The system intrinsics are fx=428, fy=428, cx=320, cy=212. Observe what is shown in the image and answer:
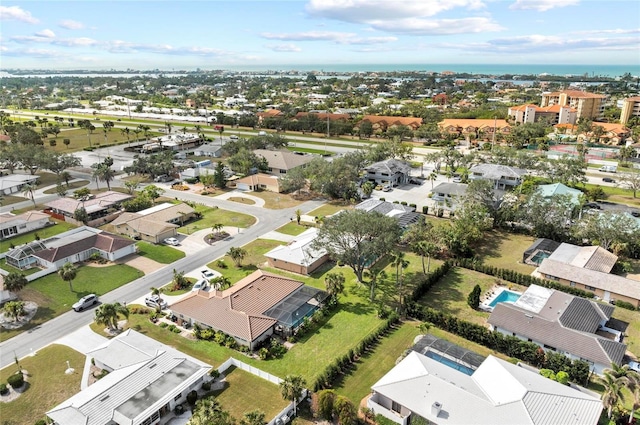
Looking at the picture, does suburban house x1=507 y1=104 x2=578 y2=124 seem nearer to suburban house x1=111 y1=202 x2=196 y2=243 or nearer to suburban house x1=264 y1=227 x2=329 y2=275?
suburban house x1=264 y1=227 x2=329 y2=275

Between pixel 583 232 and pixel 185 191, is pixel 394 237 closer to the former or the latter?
pixel 583 232

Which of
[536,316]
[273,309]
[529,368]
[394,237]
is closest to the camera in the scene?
[529,368]

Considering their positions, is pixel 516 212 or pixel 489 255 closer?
pixel 489 255

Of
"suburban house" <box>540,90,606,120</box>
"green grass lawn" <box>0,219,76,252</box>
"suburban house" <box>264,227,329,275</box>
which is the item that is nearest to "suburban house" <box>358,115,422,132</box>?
"suburban house" <box>540,90,606,120</box>

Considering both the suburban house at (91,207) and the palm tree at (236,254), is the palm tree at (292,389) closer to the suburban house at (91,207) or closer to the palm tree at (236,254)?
the palm tree at (236,254)

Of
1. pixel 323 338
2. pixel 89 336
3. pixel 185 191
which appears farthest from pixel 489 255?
pixel 185 191

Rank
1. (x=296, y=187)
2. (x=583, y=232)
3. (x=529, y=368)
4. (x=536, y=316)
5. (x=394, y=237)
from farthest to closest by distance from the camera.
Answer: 1. (x=296, y=187)
2. (x=583, y=232)
3. (x=394, y=237)
4. (x=536, y=316)
5. (x=529, y=368)

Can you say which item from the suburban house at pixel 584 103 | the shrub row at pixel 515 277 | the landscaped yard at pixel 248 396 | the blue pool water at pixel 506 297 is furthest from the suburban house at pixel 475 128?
the landscaped yard at pixel 248 396
